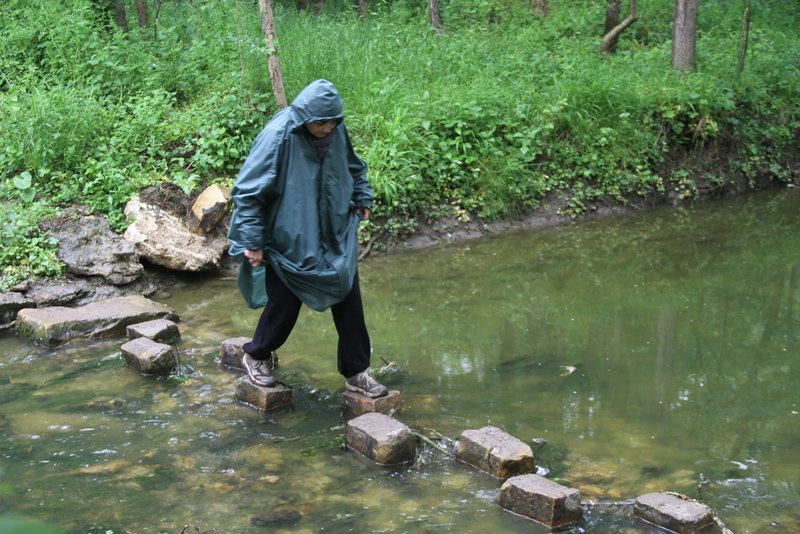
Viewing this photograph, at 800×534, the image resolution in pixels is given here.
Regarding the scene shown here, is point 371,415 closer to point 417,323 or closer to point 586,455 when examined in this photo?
point 586,455

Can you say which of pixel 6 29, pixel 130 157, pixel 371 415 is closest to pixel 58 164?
pixel 130 157

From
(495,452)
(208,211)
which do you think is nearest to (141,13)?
(208,211)

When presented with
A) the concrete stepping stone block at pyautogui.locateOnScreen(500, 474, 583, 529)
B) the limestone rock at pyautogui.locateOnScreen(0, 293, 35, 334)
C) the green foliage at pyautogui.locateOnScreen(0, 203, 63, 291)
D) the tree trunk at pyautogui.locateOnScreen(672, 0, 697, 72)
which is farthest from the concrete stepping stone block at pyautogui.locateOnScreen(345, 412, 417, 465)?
the tree trunk at pyautogui.locateOnScreen(672, 0, 697, 72)

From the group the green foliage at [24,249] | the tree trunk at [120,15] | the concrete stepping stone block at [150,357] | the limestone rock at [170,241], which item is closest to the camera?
the concrete stepping stone block at [150,357]

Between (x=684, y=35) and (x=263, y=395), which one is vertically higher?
(x=684, y=35)

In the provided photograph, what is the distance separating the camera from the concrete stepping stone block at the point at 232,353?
16.6 ft

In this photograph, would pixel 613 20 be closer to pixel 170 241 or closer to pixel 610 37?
pixel 610 37

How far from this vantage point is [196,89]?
30.6ft

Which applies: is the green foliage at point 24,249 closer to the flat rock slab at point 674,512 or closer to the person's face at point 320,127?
the person's face at point 320,127

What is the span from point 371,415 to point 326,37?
7.92 m

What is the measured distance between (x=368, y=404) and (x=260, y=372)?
736 mm

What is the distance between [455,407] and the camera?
14.6 feet

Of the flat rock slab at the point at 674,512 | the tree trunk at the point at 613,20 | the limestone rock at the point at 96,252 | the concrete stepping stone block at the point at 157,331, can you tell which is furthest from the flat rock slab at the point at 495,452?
the tree trunk at the point at 613,20

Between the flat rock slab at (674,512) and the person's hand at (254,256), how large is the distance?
7.65 feet
